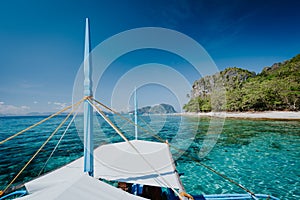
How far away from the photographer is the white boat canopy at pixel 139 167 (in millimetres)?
3800

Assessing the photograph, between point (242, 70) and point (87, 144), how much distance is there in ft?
399

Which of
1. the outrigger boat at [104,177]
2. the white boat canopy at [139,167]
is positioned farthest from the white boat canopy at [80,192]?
the white boat canopy at [139,167]

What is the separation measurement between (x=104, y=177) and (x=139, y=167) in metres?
1.22

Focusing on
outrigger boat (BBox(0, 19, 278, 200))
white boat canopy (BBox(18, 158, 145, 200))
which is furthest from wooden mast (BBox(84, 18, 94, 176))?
white boat canopy (BBox(18, 158, 145, 200))

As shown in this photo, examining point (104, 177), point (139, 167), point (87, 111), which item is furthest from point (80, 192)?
point (139, 167)

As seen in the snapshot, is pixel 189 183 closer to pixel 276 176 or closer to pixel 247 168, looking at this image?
pixel 247 168

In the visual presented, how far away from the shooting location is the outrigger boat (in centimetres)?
224

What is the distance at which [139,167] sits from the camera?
4711 mm

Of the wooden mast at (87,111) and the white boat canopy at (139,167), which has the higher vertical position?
the wooden mast at (87,111)

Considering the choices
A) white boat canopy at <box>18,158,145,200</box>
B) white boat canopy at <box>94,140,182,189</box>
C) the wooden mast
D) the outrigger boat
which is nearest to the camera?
white boat canopy at <box>18,158,145,200</box>

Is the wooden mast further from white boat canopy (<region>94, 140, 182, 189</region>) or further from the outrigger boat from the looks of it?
white boat canopy (<region>94, 140, 182, 189</region>)

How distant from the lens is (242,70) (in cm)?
10225

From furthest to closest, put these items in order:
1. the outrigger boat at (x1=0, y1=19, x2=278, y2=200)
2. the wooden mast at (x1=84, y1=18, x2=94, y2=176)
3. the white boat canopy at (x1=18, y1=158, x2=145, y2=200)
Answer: the wooden mast at (x1=84, y1=18, x2=94, y2=176) < the outrigger boat at (x1=0, y1=19, x2=278, y2=200) < the white boat canopy at (x1=18, y1=158, x2=145, y2=200)

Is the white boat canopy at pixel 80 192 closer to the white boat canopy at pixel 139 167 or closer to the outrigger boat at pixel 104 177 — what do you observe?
the outrigger boat at pixel 104 177
